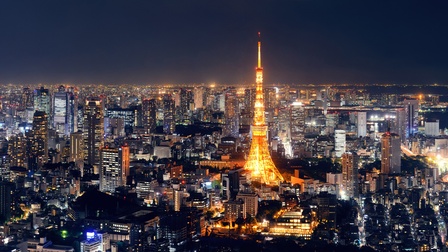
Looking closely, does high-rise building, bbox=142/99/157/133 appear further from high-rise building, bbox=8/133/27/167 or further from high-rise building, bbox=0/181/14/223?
high-rise building, bbox=0/181/14/223

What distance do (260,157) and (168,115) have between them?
7.45 m

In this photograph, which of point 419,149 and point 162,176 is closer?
point 162,176

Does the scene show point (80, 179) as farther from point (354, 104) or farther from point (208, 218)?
point (354, 104)

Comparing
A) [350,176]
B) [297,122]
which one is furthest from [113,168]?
[297,122]

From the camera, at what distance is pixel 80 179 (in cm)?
1154

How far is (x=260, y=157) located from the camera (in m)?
11.8

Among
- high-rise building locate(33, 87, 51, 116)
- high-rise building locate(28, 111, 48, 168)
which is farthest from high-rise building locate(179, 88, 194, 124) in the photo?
high-rise building locate(28, 111, 48, 168)

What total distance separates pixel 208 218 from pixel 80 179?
10.7ft

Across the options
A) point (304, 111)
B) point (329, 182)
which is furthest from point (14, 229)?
point (304, 111)

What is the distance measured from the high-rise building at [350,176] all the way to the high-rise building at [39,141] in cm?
533

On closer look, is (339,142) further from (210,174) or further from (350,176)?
(210,174)

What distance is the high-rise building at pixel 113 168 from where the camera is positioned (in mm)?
11289

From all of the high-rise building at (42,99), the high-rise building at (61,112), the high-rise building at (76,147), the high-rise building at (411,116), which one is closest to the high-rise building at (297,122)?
the high-rise building at (411,116)

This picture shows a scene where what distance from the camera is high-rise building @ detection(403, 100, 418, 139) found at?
17141 mm
